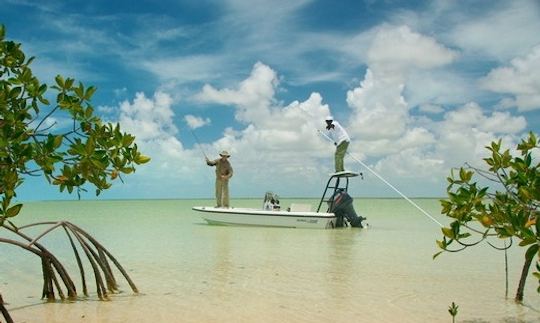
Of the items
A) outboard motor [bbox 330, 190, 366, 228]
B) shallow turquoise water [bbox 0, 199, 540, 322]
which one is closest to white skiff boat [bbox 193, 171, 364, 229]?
outboard motor [bbox 330, 190, 366, 228]

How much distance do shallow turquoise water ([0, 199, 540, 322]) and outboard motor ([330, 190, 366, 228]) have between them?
483 cm

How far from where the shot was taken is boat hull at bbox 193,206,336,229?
17781mm

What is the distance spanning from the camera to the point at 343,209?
1828 centimetres

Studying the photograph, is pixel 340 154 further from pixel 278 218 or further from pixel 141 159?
pixel 141 159

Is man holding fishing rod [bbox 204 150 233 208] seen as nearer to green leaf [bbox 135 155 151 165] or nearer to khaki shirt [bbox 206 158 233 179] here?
khaki shirt [bbox 206 158 233 179]

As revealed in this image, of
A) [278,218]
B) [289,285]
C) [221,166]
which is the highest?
[221,166]

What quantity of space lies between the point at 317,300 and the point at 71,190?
336 cm

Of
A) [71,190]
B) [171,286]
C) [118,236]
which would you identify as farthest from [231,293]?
[118,236]

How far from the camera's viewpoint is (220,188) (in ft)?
64.8

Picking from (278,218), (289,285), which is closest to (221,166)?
(278,218)

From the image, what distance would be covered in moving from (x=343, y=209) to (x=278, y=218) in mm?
2236

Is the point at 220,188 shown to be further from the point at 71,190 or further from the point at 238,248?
the point at 71,190

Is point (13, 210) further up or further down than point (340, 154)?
further down

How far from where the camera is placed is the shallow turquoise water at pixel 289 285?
18.5ft
